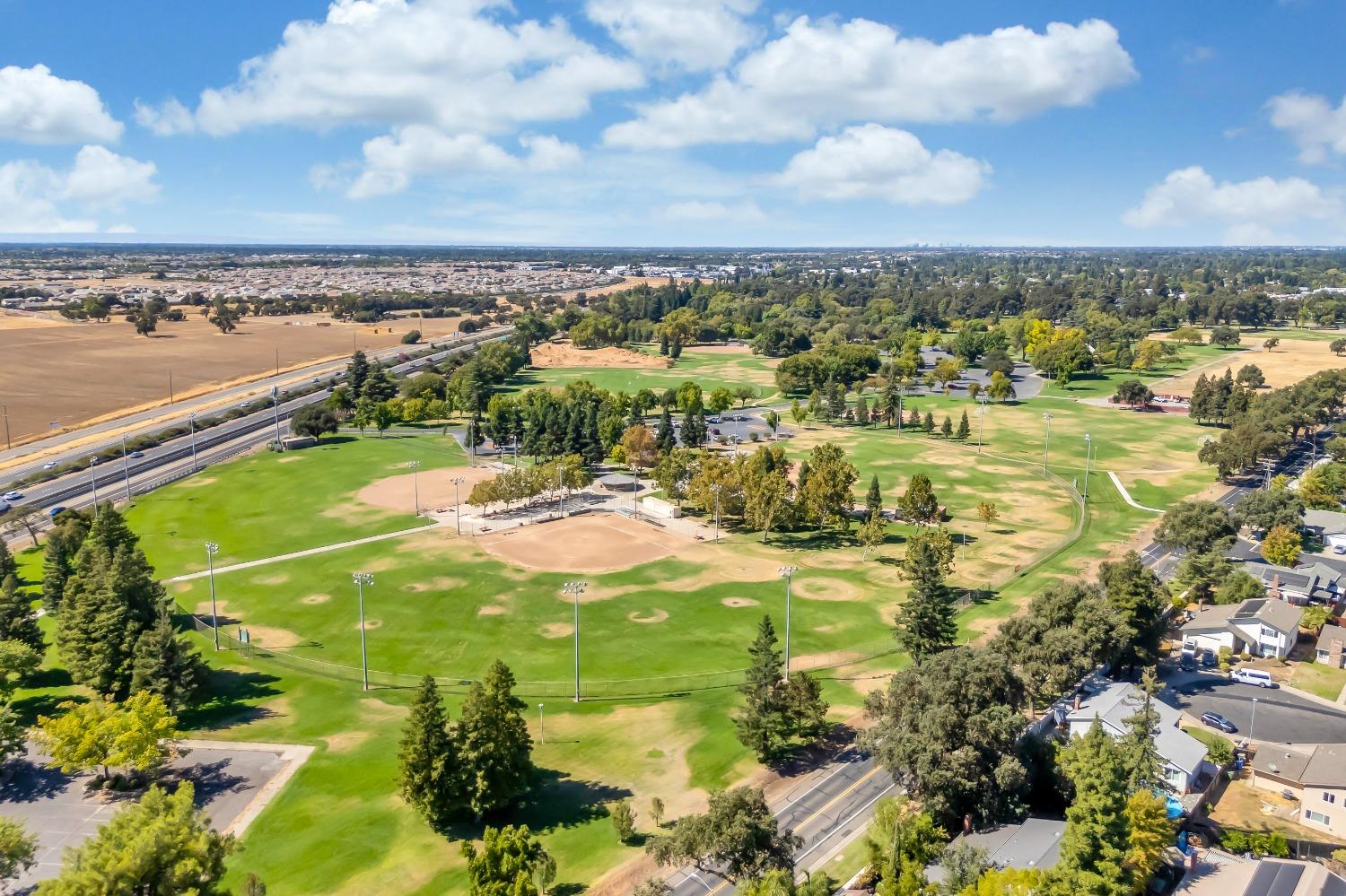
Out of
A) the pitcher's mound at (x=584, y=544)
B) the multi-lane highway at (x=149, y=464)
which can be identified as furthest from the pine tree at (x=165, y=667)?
the multi-lane highway at (x=149, y=464)

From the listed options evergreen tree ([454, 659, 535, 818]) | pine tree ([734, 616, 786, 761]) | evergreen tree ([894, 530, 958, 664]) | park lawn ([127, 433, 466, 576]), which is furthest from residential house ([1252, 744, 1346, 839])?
park lawn ([127, 433, 466, 576])

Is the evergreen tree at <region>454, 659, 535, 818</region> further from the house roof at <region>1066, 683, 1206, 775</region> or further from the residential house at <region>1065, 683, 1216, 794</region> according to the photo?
the house roof at <region>1066, 683, 1206, 775</region>

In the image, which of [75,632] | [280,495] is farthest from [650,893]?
[280,495]

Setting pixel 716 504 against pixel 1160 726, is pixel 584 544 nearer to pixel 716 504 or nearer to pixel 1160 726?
pixel 716 504

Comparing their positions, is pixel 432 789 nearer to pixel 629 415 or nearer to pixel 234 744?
pixel 234 744

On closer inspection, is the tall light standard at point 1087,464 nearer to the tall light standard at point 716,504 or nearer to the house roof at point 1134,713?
the tall light standard at point 716,504

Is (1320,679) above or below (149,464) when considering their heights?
below

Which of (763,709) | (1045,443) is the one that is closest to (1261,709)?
(763,709)
